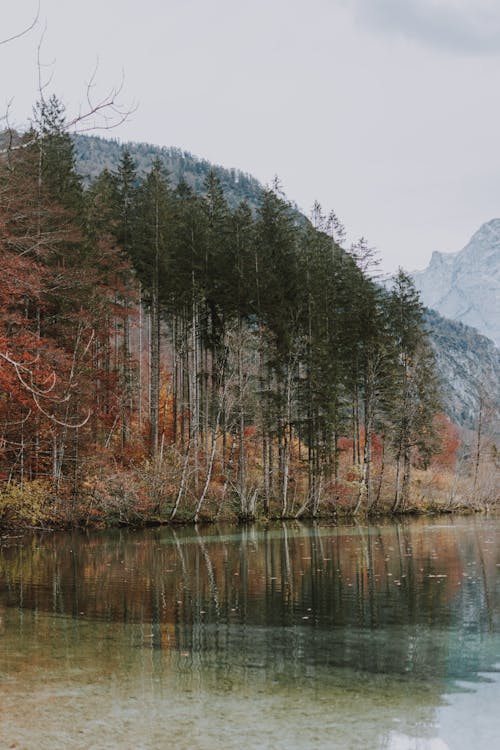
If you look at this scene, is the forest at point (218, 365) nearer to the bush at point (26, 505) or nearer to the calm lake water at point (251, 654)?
the bush at point (26, 505)

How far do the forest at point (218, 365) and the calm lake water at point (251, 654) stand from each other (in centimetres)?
1111

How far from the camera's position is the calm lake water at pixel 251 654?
17.9 ft

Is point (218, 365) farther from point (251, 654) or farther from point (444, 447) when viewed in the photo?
point (251, 654)

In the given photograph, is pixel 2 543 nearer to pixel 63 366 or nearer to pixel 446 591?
pixel 63 366

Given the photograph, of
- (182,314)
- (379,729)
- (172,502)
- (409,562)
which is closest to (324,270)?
(182,314)

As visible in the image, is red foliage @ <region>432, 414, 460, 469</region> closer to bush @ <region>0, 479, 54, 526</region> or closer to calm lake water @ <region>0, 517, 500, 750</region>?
bush @ <region>0, 479, 54, 526</region>

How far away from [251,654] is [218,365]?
26.9 metres

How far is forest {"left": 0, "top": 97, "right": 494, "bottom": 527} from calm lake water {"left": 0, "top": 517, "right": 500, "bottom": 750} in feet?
36.4

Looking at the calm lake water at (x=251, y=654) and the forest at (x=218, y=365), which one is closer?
the calm lake water at (x=251, y=654)

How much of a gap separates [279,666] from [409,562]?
992 centimetres

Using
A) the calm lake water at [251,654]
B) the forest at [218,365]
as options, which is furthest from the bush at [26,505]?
the calm lake water at [251,654]

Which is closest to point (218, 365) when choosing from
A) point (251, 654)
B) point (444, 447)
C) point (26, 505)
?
point (26, 505)

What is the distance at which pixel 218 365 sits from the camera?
3462 cm

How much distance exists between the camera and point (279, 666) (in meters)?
7.41
